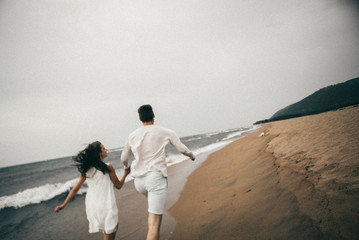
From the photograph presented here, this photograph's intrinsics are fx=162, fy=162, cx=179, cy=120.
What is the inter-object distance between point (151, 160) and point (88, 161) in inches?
38.9

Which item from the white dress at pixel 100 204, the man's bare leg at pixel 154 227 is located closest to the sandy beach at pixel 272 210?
the man's bare leg at pixel 154 227

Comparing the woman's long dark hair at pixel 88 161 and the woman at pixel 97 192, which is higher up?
the woman's long dark hair at pixel 88 161

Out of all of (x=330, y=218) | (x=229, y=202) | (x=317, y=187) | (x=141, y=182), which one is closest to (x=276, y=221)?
(x=330, y=218)

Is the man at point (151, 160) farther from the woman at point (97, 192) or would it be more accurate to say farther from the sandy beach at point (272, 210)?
the sandy beach at point (272, 210)

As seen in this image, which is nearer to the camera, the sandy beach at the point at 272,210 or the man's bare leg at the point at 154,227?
the man's bare leg at the point at 154,227

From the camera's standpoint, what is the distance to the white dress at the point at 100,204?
2330 millimetres

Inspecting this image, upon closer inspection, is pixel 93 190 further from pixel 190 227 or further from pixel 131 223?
pixel 131 223

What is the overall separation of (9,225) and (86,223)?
353cm

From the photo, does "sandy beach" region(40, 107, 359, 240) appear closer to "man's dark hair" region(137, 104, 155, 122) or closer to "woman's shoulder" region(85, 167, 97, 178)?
"woman's shoulder" region(85, 167, 97, 178)

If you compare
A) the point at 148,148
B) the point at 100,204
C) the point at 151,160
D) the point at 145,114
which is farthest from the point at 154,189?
the point at 145,114

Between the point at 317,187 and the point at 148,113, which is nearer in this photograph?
the point at 148,113

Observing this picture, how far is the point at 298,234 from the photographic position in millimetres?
2158

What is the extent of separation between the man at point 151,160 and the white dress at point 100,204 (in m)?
0.55

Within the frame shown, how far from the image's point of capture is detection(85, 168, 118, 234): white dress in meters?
2.33
